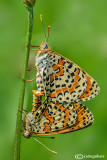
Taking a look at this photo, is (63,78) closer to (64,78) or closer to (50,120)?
(64,78)

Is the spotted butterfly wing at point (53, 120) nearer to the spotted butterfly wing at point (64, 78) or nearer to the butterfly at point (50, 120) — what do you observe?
the butterfly at point (50, 120)

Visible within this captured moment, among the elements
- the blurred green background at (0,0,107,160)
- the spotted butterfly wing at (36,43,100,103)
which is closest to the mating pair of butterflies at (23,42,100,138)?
the spotted butterfly wing at (36,43,100,103)

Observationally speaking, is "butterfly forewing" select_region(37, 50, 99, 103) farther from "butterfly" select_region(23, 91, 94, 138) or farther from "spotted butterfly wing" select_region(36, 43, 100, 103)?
"butterfly" select_region(23, 91, 94, 138)

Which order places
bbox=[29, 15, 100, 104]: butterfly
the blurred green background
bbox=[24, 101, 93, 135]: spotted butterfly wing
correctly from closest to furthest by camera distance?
bbox=[24, 101, 93, 135]: spotted butterfly wing
bbox=[29, 15, 100, 104]: butterfly
the blurred green background

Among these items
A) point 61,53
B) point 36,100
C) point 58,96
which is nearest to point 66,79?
point 58,96

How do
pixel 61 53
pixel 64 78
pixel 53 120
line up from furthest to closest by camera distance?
1. pixel 61 53
2. pixel 64 78
3. pixel 53 120

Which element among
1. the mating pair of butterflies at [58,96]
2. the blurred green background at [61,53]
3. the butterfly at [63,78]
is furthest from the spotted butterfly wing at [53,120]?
the blurred green background at [61,53]

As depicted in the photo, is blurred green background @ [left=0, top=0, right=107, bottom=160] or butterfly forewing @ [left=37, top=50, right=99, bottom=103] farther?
blurred green background @ [left=0, top=0, right=107, bottom=160]
